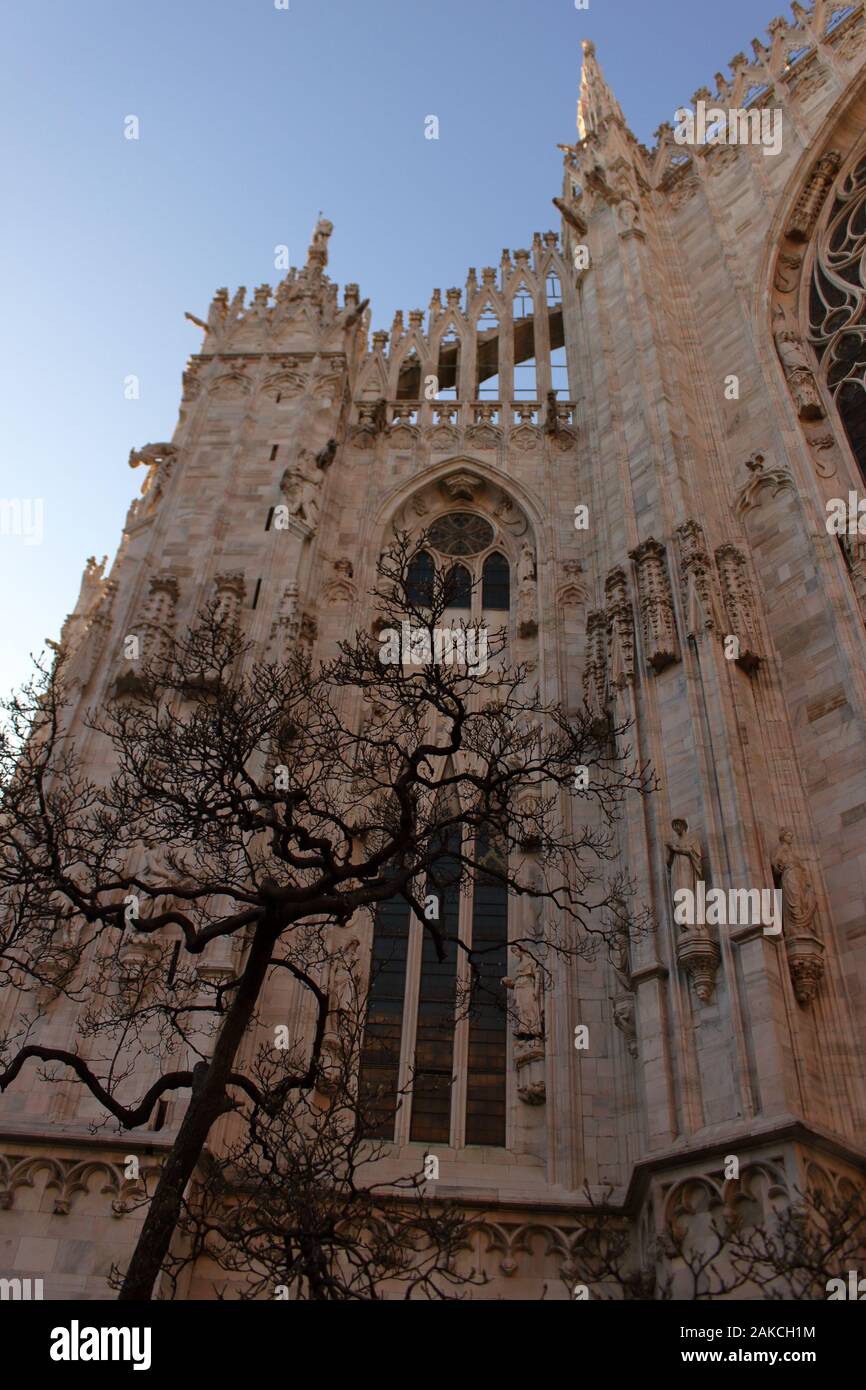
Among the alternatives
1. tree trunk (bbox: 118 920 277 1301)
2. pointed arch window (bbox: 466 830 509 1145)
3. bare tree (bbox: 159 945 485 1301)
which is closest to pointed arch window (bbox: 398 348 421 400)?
pointed arch window (bbox: 466 830 509 1145)

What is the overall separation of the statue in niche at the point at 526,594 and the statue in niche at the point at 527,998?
645 centimetres

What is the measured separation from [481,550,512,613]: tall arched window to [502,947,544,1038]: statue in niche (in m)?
7.80

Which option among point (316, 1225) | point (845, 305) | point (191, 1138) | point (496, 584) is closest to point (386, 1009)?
point (191, 1138)

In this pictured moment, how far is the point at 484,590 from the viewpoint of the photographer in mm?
20938

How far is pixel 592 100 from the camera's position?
28.0 metres

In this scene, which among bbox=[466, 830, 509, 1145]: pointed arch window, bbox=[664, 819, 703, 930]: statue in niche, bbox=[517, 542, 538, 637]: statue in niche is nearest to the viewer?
bbox=[664, 819, 703, 930]: statue in niche

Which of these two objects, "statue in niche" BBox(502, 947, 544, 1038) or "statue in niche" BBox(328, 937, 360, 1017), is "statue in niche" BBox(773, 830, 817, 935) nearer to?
"statue in niche" BBox(502, 947, 544, 1038)

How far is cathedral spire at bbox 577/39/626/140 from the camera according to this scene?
27081 mm

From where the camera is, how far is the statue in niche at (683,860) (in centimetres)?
1256

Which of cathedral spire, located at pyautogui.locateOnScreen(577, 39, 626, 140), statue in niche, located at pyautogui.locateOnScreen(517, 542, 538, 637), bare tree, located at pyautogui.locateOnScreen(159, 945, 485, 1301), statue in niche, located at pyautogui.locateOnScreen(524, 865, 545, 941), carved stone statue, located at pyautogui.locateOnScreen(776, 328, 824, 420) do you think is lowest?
bare tree, located at pyautogui.locateOnScreen(159, 945, 485, 1301)

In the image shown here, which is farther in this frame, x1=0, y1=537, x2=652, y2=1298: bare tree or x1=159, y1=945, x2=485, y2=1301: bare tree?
x1=0, y1=537, x2=652, y2=1298: bare tree

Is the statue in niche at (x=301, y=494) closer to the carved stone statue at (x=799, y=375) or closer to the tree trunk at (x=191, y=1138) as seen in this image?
the carved stone statue at (x=799, y=375)
